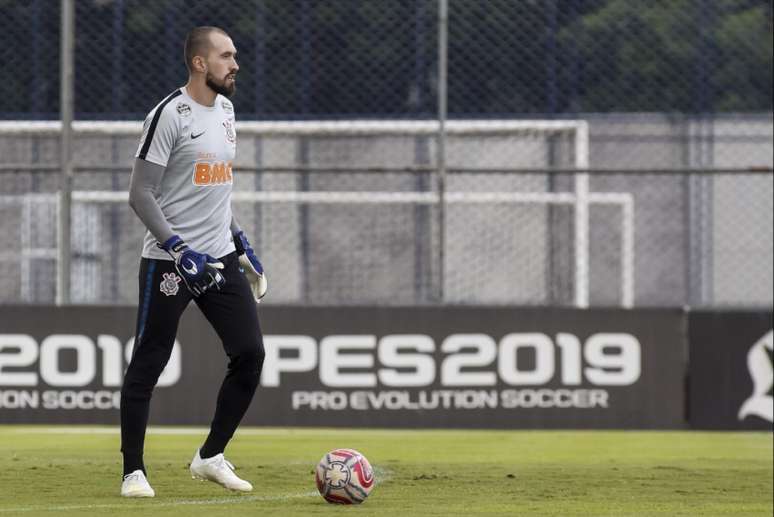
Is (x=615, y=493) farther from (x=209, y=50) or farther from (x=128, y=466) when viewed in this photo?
(x=209, y=50)

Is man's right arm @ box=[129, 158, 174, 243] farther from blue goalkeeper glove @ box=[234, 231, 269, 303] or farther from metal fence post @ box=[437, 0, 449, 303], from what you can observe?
metal fence post @ box=[437, 0, 449, 303]

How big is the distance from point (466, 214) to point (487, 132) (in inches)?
83.1

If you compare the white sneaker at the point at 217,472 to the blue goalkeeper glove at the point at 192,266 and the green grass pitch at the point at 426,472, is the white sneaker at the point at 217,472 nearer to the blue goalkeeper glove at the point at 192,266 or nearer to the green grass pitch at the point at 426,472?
the green grass pitch at the point at 426,472

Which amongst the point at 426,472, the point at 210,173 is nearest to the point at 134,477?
the point at 210,173

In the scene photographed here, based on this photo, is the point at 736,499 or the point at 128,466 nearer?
the point at 128,466

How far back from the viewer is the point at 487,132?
701 inches

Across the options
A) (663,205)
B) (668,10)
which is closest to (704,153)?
(663,205)

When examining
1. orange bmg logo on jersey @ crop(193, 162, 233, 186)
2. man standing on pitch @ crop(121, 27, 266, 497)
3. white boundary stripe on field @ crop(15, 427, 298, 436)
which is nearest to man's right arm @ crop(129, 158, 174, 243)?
man standing on pitch @ crop(121, 27, 266, 497)

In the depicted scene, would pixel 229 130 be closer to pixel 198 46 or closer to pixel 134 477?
pixel 198 46

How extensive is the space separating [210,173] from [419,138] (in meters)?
13.8

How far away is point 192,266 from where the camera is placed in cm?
674

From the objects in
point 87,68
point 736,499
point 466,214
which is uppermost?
point 87,68

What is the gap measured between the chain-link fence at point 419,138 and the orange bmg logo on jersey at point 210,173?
935 centimetres

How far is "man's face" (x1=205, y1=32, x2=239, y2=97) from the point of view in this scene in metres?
7.01
